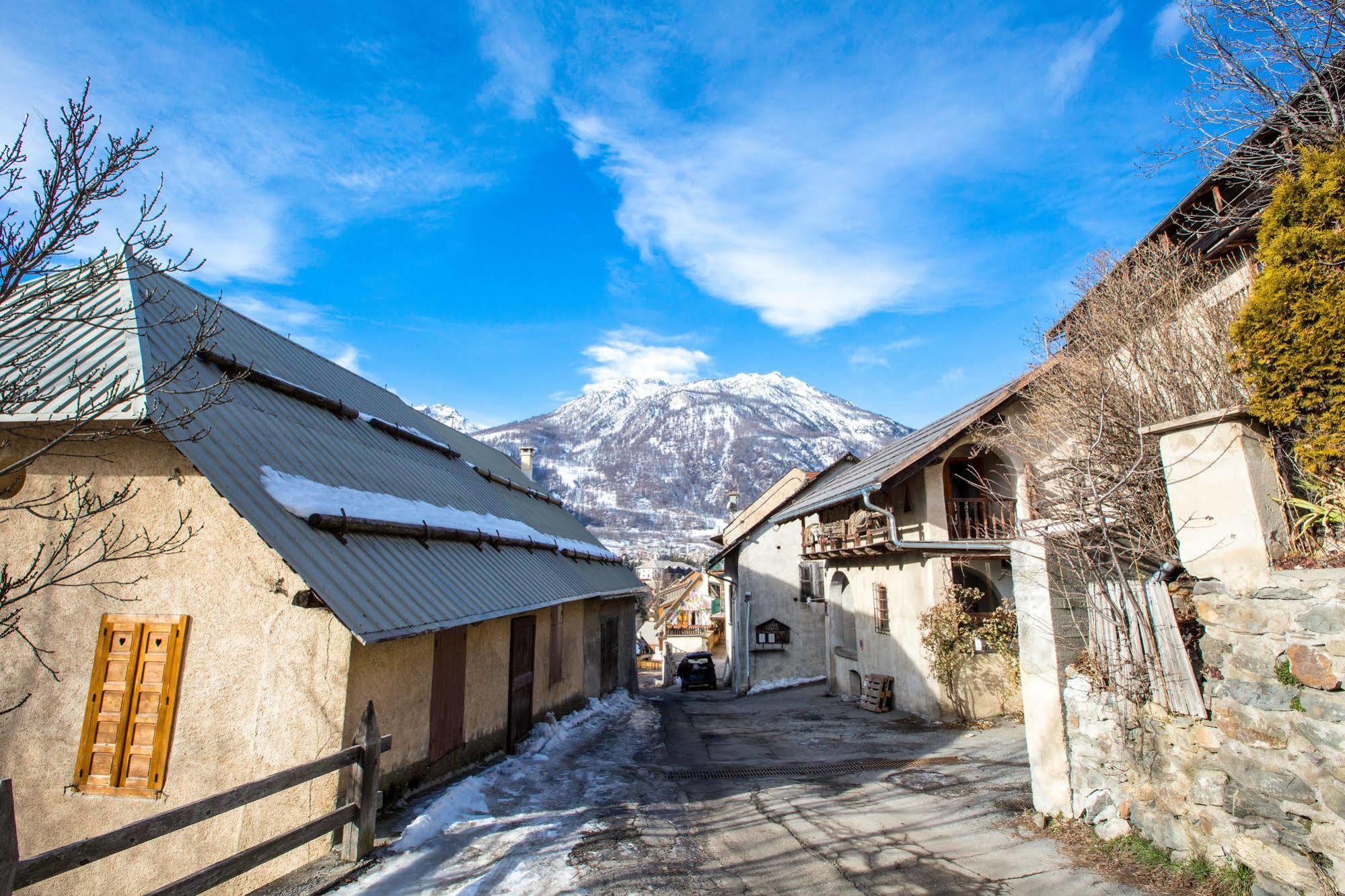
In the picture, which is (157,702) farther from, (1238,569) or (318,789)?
(1238,569)

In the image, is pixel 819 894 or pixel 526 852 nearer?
pixel 819 894

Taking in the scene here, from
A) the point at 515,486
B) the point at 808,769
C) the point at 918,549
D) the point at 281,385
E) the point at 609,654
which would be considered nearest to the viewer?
the point at 808,769

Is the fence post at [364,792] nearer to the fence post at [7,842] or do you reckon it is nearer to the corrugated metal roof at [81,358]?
the fence post at [7,842]

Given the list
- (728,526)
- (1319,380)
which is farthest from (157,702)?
(728,526)

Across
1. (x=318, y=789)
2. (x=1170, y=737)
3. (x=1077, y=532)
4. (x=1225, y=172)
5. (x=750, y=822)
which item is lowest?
(x=750, y=822)

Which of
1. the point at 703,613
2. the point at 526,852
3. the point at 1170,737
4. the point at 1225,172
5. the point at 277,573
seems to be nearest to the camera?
the point at 1170,737

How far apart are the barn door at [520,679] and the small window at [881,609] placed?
9.57 metres

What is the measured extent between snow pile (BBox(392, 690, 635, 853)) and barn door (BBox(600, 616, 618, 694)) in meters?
3.74

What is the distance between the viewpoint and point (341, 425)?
1212 centimetres

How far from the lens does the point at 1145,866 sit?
560 cm

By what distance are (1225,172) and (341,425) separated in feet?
47.5

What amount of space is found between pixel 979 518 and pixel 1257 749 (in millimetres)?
11962

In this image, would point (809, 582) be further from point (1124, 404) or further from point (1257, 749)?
point (1257, 749)

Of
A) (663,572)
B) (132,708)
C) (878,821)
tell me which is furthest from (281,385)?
(663,572)
